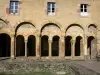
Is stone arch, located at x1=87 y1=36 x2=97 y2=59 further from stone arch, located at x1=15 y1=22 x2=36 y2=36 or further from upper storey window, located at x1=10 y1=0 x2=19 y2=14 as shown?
upper storey window, located at x1=10 y1=0 x2=19 y2=14

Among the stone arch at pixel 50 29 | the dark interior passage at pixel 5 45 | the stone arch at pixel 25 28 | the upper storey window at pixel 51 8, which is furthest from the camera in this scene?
the dark interior passage at pixel 5 45

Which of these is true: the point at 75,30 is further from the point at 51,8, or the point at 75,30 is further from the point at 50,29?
the point at 51,8

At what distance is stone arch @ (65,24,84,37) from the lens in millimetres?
26266

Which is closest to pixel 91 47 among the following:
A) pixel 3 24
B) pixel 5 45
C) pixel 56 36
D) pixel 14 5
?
pixel 56 36

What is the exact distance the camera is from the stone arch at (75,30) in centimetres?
2627

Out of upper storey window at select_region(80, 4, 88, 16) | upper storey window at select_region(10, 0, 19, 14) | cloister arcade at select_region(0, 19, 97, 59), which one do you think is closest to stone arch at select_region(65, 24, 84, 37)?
cloister arcade at select_region(0, 19, 97, 59)

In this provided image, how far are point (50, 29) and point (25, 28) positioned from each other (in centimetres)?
255

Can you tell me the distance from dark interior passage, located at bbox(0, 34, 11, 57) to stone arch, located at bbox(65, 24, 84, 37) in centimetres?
725

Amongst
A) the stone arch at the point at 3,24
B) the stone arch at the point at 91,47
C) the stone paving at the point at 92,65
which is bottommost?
the stone paving at the point at 92,65

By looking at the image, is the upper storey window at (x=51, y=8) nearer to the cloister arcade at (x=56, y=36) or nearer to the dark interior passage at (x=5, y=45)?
the cloister arcade at (x=56, y=36)

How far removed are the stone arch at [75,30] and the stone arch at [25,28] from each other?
138 inches

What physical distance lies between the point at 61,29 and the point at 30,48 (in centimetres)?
620

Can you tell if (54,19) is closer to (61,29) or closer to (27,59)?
(61,29)

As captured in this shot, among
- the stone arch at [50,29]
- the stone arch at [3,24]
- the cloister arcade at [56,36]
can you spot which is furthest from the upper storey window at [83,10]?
the stone arch at [3,24]
